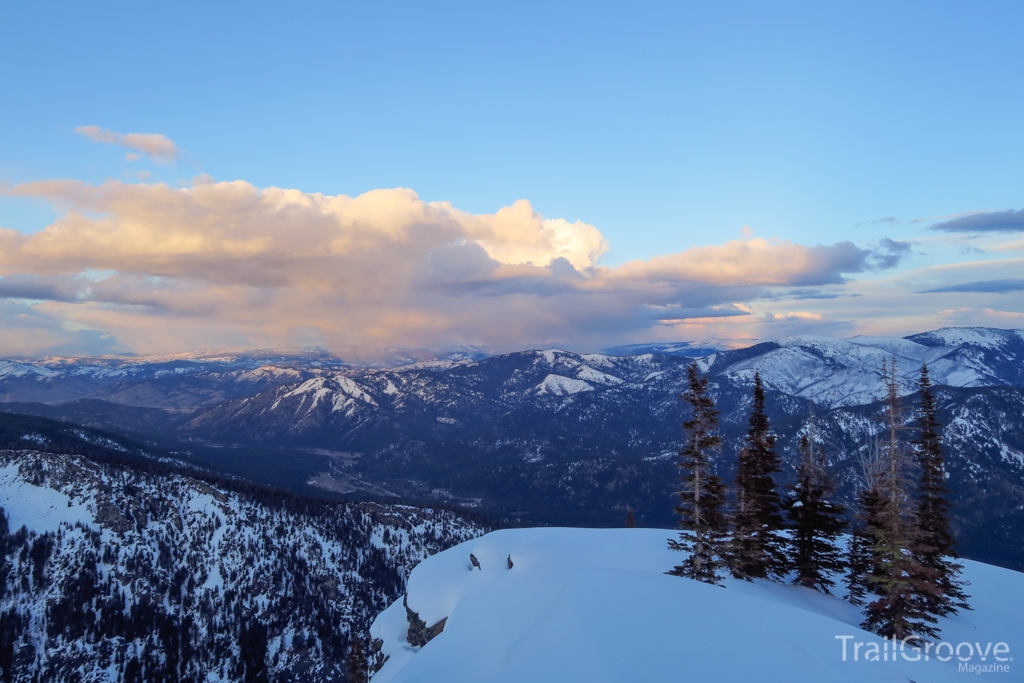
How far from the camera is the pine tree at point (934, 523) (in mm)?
35375

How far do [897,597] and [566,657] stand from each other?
25.7 metres

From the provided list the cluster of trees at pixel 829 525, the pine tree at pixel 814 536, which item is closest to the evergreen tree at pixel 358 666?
the cluster of trees at pixel 829 525

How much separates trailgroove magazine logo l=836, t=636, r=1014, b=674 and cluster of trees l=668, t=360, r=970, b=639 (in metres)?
1.37

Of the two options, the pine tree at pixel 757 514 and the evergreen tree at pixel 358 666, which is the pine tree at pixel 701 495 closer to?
the pine tree at pixel 757 514

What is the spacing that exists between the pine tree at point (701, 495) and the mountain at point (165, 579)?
136 m

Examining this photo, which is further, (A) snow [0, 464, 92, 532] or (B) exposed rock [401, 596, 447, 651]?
(A) snow [0, 464, 92, 532]

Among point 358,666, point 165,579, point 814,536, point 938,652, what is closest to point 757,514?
point 814,536

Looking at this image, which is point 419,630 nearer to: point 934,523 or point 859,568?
point 859,568

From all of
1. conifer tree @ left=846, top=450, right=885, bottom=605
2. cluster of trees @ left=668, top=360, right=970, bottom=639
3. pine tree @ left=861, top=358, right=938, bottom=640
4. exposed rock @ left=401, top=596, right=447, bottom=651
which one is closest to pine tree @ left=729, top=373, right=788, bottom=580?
cluster of trees @ left=668, top=360, right=970, bottom=639

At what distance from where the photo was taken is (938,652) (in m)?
29.4

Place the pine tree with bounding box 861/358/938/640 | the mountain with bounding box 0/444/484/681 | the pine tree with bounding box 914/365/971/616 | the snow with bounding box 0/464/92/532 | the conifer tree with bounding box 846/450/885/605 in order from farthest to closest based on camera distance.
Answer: the snow with bounding box 0/464/92/532 → the mountain with bounding box 0/444/484/681 → the conifer tree with bounding box 846/450/885/605 → the pine tree with bounding box 914/365/971/616 → the pine tree with bounding box 861/358/938/640

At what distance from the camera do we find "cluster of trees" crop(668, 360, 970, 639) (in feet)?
106

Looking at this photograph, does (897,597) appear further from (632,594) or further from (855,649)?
(632,594)

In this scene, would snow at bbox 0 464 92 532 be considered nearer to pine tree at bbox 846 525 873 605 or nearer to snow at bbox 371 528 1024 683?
snow at bbox 371 528 1024 683
